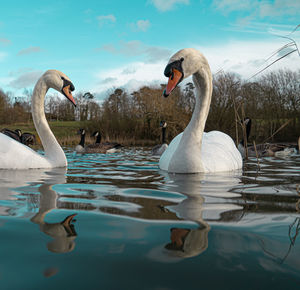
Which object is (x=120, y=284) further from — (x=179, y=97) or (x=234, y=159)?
(x=179, y=97)

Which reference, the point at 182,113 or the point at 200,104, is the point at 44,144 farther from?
the point at 182,113

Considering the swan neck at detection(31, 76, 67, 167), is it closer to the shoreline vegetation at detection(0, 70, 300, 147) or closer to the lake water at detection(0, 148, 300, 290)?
the lake water at detection(0, 148, 300, 290)

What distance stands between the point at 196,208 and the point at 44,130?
4379 millimetres

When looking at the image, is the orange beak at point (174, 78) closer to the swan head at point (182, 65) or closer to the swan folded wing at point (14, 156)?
the swan head at point (182, 65)

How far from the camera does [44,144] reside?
19.6 feet

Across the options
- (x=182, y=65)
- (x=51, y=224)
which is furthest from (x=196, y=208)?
(x=182, y=65)

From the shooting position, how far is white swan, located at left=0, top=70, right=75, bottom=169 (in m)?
5.17

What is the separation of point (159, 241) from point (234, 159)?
4041 mm

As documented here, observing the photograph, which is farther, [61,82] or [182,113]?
[182,113]

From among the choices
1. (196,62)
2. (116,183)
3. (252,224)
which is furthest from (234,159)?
(252,224)

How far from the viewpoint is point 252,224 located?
6.27 ft

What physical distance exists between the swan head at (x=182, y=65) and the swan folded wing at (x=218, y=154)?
124 centimetres

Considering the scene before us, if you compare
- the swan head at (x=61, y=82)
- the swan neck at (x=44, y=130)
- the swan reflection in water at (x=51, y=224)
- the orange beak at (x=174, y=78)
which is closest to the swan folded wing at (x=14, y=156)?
the swan neck at (x=44, y=130)

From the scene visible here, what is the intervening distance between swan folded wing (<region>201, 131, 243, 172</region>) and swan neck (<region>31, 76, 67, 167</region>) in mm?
2460
